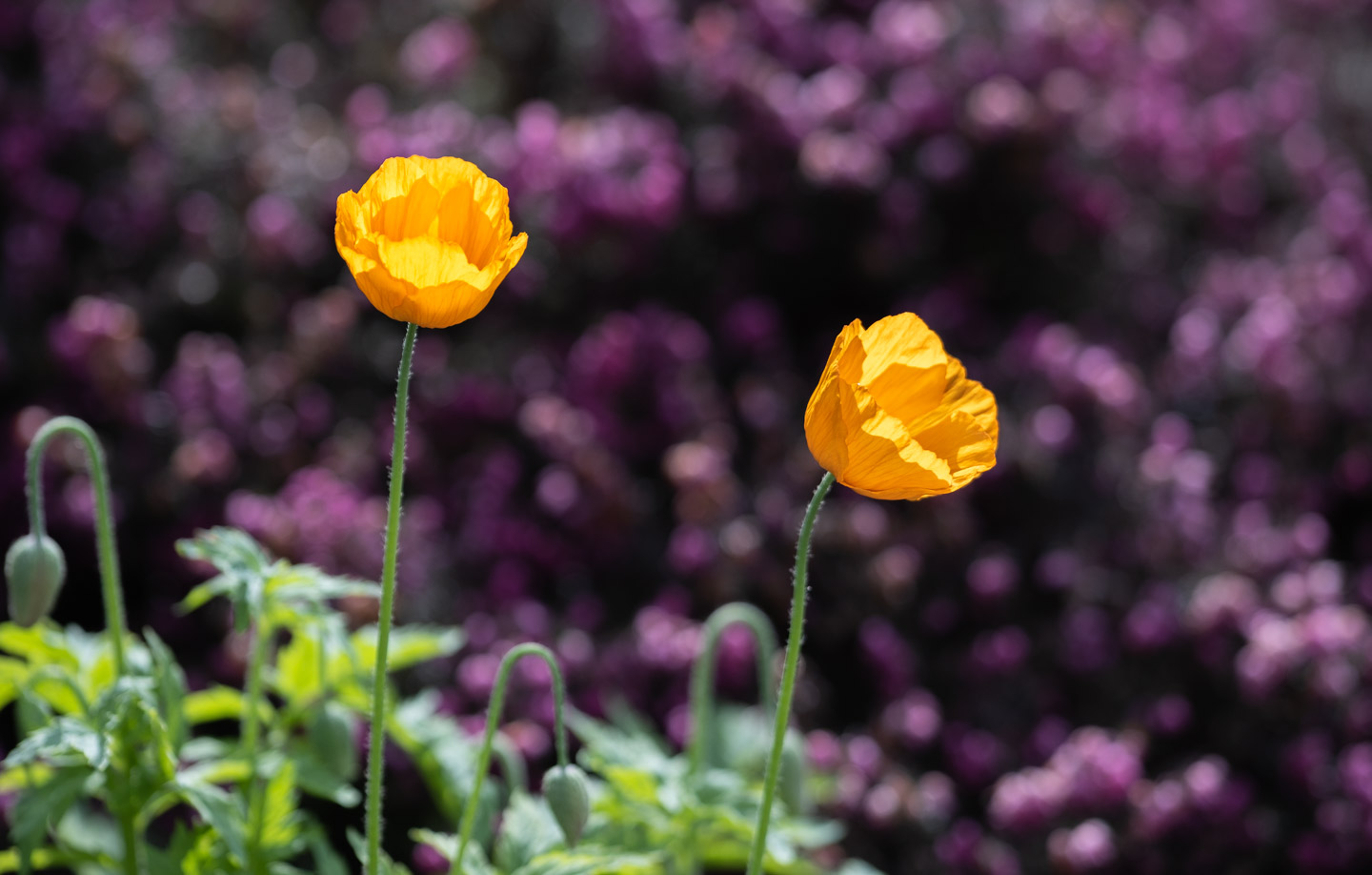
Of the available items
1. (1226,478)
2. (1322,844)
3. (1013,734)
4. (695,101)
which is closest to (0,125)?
(695,101)

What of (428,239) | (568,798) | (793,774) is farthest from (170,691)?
(793,774)

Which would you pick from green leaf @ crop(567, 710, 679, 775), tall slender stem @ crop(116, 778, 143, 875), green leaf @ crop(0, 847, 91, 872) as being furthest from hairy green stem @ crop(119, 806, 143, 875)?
green leaf @ crop(567, 710, 679, 775)

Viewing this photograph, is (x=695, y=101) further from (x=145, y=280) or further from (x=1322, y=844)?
(x=1322, y=844)

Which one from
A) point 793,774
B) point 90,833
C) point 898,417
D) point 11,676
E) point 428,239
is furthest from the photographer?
point 90,833

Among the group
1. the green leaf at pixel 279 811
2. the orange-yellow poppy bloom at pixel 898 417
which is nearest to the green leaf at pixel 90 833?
the green leaf at pixel 279 811

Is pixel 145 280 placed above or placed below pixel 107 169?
below

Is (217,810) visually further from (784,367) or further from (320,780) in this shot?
(784,367)
